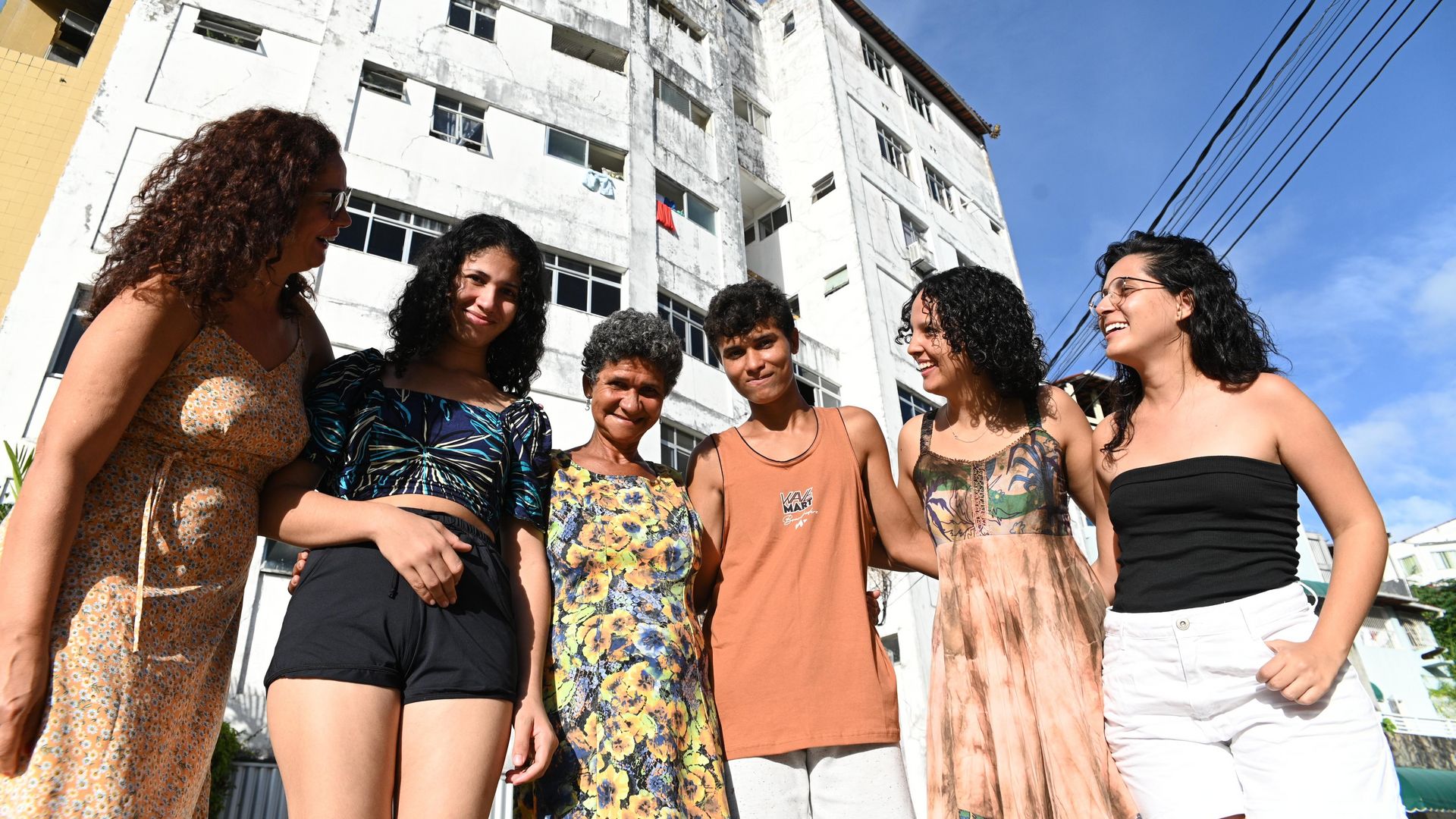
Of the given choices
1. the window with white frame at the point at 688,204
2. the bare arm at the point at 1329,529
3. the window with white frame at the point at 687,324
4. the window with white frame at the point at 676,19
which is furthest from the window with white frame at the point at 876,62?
the bare arm at the point at 1329,529

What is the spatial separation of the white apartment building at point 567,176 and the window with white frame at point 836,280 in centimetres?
11

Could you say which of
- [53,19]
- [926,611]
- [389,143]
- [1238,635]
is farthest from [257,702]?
[53,19]

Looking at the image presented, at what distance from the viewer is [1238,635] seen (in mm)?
2240

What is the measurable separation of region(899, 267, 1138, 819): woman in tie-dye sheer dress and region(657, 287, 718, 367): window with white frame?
12983 millimetres

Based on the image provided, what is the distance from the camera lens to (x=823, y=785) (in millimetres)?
2592

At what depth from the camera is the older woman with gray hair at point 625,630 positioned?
2.40 metres

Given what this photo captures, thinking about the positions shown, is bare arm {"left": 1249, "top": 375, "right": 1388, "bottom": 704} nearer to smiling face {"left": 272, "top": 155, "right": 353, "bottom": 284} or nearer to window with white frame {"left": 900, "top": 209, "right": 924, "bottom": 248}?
smiling face {"left": 272, "top": 155, "right": 353, "bottom": 284}

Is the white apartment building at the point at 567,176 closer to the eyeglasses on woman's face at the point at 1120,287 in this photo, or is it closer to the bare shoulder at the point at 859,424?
the bare shoulder at the point at 859,424

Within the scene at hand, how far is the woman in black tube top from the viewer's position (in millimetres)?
2090

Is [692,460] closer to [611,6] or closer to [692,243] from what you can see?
[692,243]

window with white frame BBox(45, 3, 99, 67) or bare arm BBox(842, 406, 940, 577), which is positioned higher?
window with white frame BBox(45, 3, 99, 67)

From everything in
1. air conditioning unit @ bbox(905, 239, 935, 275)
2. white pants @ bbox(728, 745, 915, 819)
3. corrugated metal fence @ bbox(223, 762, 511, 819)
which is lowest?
white pants @ bbox(728, 745, 915, 819)

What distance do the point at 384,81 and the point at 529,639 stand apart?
1514 centimetres

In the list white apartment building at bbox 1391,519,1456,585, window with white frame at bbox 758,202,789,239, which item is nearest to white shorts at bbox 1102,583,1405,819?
window with white frame at bbox 758,202,789,239
